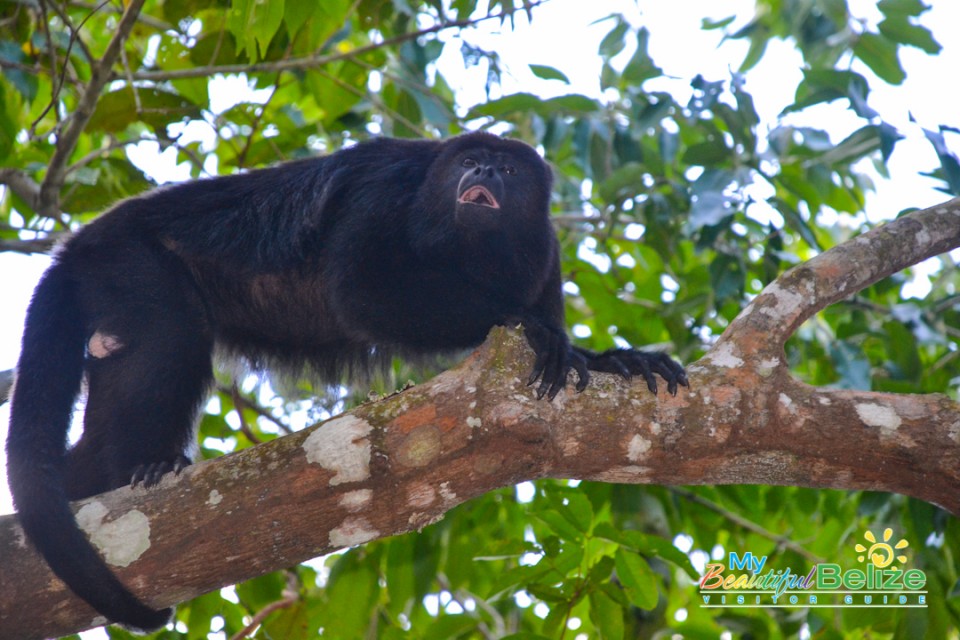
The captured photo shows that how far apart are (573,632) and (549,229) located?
1409 millimetres

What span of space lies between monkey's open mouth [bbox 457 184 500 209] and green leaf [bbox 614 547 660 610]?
1242 mm

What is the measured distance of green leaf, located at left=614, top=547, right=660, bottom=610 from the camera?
2666 mm

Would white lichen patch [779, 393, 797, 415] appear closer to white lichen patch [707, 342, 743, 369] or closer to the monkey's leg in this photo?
white lichen patch [707, 342, 743, 369]

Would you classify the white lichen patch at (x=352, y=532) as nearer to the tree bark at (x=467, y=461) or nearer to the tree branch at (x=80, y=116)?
the tree bark at (x=467, y=461)

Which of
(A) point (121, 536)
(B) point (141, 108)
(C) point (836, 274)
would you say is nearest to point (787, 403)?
(C) point (836, 274)

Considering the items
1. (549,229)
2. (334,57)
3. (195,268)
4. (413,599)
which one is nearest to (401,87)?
(334,57)

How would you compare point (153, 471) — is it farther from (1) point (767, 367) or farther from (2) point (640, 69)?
(2) point (640, 69)

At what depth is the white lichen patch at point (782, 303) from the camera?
7.98 ft

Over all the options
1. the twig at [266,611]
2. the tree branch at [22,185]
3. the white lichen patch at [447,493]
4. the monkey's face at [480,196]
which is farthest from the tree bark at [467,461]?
the tree branch at [22,185]

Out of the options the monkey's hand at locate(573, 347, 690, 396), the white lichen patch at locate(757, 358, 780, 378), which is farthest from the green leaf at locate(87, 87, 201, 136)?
the white lichen patch at locate(757, 358, 780, 378)

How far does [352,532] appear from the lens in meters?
2.17

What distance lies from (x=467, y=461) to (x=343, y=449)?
287 millimetres

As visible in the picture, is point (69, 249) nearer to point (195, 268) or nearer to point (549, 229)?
point (195, 268)

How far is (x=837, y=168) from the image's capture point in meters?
3.82
